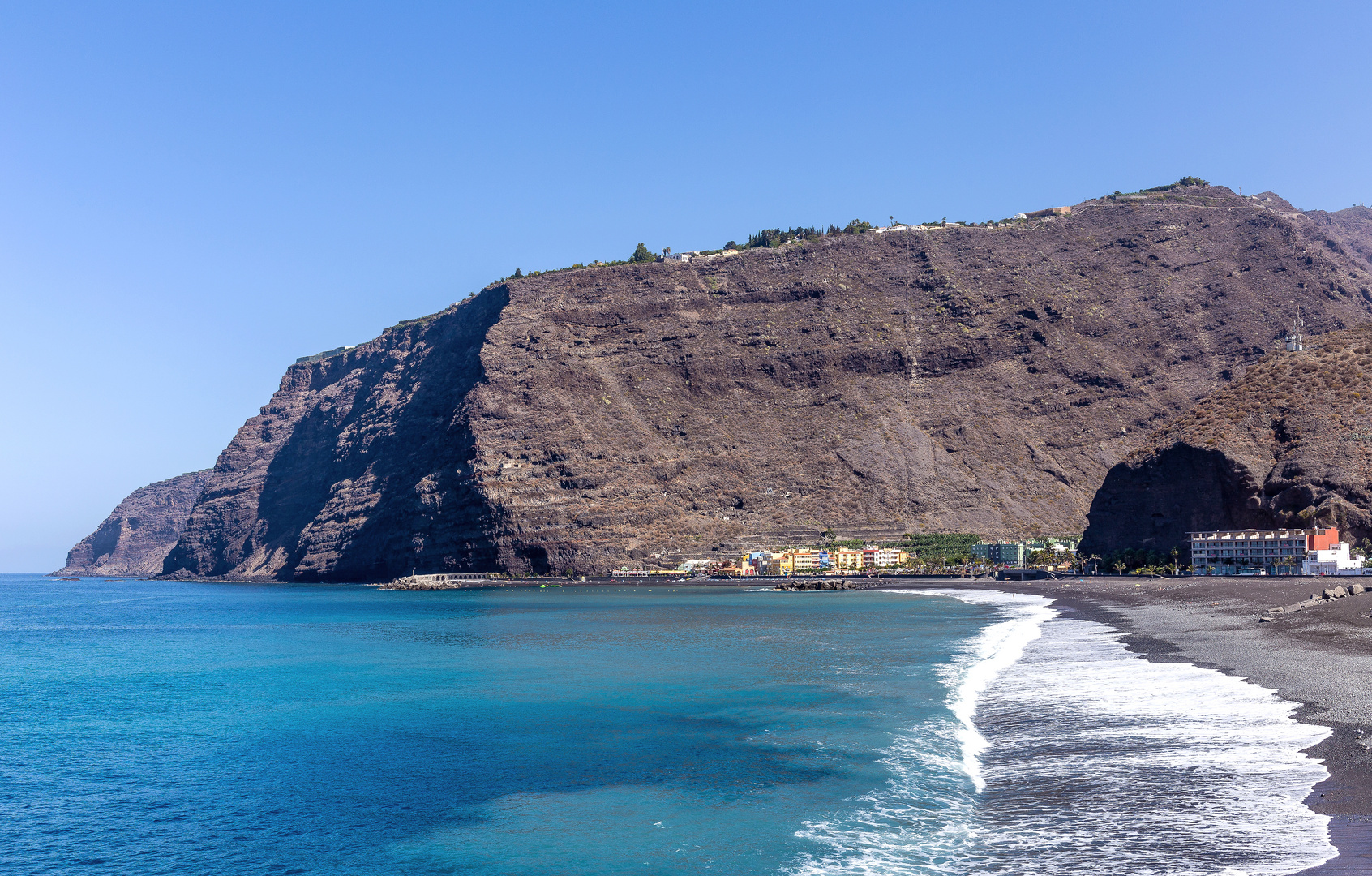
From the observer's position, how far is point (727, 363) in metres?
193

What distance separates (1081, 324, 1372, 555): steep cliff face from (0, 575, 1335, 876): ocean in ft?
185

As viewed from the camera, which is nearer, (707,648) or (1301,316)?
(707,648)

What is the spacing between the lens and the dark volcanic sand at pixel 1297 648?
17.7 metres

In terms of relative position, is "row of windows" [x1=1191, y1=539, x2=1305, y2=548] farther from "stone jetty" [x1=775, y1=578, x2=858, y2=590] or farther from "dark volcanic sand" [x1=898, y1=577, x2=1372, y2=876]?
"stone jetty" [x1=775, y1=578, x2=858, y2=590]

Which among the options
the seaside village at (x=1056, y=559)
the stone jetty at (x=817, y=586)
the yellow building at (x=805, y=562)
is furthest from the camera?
the yellow building at (x=805, y=562)

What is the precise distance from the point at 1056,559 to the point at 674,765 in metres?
135

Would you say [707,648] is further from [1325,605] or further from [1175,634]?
[1325,605]

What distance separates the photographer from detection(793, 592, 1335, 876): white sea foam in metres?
16.5

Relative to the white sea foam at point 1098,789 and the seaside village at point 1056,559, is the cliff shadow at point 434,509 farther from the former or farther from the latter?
the white sea foam at point 1098,789

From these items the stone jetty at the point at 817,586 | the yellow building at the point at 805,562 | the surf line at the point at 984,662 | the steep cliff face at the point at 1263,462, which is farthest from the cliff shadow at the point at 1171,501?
the yellow building at the point at 805,562

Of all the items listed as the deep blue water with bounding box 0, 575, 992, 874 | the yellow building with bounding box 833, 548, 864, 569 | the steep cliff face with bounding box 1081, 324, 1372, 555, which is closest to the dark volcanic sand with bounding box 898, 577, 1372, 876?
the deep blue water with bounding box 0, 575, 992, 874

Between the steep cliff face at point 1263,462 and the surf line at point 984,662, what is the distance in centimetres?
2989

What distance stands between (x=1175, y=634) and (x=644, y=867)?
38.0m

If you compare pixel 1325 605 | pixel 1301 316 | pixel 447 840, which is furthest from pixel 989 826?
pixel 1301 316
